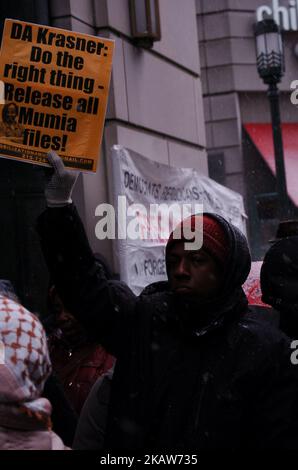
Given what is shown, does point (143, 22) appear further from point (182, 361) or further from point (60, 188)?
point (182, 361)

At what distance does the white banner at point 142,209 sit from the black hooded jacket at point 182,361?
4.18m

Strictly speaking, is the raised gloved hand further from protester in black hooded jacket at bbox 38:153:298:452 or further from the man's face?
the man's face

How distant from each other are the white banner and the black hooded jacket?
164 inches

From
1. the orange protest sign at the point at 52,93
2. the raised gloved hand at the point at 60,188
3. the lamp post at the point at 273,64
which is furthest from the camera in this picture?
the lamp post at the point at 273,64

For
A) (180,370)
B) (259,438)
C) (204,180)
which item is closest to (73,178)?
(180,370)

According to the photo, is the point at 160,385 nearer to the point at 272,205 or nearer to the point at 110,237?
the point at 110,237

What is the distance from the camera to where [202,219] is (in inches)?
138

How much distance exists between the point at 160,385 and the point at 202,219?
0.58m

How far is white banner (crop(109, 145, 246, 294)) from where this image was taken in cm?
768

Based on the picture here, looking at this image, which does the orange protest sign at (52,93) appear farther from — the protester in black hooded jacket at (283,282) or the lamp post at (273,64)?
the lamp post at (273,64)

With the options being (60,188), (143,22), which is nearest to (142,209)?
(143,22)

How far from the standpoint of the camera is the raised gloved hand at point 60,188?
336 cm
